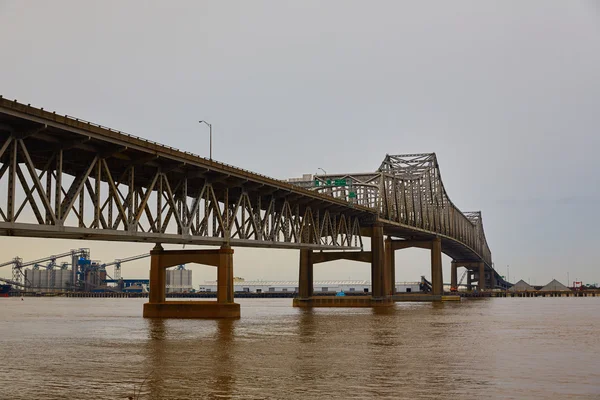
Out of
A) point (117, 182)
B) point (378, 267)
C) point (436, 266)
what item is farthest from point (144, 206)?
point (436, 266)

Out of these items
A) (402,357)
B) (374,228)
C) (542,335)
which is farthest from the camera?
(374,228)

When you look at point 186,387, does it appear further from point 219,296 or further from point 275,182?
point 275,182

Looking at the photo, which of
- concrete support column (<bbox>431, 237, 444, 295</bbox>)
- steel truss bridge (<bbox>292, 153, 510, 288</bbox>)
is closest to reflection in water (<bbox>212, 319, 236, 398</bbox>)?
steel truss bridge (<bbox>292, 153, 510, 288</bbox>)

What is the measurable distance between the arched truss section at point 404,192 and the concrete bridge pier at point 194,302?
1764 inches

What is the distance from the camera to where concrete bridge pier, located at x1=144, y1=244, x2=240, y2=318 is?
69.1m

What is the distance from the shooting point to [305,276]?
120 metres

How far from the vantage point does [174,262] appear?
7344 centimetres

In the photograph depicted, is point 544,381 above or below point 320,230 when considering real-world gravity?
below

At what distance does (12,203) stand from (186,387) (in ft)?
68.8

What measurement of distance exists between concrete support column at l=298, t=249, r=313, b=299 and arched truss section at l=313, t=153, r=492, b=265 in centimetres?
1038

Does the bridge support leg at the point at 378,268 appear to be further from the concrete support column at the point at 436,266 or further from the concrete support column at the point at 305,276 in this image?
the concrete support column at the point at 436,266

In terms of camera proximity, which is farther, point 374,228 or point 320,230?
point 374,228

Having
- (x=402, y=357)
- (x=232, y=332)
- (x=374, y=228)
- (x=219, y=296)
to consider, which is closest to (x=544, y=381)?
(x=402, y=357)

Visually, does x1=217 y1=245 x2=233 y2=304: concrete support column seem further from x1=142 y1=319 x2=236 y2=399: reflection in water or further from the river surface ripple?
x1=142 y1=319 x2=236 y2=399: reflection in water
